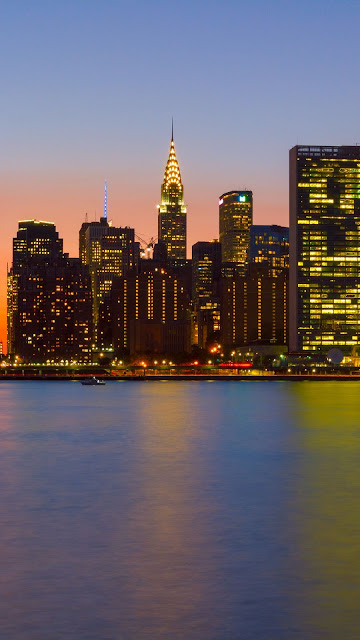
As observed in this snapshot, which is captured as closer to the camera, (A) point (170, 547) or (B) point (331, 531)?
(A) point (170, 547)

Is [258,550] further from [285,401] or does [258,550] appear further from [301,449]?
[285,401]

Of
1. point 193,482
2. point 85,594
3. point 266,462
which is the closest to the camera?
point 85,594

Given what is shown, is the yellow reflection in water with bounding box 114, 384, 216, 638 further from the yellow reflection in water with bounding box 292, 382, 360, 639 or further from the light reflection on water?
A: the yellow reflection in water with bounding box 292, 382, 360, 639

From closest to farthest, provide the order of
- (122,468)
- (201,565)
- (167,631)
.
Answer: (167,631), (201,565), (122,468)

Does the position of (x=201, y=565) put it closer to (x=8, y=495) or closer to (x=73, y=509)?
(x=73, y=509)

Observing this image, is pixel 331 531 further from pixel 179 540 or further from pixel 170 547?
pixel 170 547

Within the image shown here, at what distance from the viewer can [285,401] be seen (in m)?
140

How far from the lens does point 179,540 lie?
2964cm

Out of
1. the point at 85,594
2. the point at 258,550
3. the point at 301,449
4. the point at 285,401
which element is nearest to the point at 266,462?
the point at 301,449

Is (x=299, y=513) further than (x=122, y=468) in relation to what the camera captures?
No

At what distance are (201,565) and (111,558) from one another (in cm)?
262

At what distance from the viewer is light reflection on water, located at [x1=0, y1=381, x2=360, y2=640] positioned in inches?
792

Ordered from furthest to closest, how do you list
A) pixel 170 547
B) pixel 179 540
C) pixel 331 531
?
1. pixel 331 531
2. pixel 179 540
3. pixel 170 547

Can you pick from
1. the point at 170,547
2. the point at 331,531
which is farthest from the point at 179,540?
the point at 331,531
